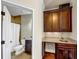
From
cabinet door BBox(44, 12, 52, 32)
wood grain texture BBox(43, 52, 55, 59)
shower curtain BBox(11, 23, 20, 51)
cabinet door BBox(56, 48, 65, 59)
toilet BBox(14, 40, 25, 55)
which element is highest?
cabinet door BBox(44, 12, 52, 32)

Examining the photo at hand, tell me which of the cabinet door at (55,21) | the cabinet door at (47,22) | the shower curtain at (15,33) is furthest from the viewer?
the cabinet door at (47,22)

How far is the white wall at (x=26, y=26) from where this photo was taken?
3.55 meters

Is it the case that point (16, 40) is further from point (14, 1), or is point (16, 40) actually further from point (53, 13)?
point (53, 13)

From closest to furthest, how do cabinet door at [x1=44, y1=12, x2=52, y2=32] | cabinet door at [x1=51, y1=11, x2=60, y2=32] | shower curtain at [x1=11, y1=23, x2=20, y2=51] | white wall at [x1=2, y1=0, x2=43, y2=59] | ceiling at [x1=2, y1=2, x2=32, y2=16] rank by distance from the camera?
ceiling at [x1=2, y1=2, x2=32, y2=16] < shower curtain at [x1=11, y1=23, x2=20, y2=51] < white wall at [x1=2, y1=0, x2=43, y2=59] < cabinet door at [x1=51, y1=11, x2=60, y2=32] < cabinet door at [x1=44, y1=12, x2=52, y2=32]

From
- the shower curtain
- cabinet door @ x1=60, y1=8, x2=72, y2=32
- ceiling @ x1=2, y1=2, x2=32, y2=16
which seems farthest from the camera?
cabinet door @ x1=60, y1=8, x2=72, y2=32

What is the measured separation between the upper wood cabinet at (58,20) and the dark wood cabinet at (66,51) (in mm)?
831

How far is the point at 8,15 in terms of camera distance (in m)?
2.96

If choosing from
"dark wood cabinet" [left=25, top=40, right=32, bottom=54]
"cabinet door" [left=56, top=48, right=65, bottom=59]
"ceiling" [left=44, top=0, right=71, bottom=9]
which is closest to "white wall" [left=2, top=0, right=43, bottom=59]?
"dark wood cabinet" [left=25, top=40, right=32, bottom=54]

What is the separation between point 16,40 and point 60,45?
1.52 metres

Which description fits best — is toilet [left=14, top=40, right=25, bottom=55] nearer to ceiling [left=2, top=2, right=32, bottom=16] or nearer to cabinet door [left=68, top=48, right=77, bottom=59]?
ceiling [left=2, top=2, right=32, bottom=16]

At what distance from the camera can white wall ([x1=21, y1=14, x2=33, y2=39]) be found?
140 inches

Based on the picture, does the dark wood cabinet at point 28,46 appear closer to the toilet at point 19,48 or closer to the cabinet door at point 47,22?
the toilet at point 19,48

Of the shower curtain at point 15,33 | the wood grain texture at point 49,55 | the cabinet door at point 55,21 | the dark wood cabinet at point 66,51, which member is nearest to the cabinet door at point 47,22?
the cabinet door at point 55,21

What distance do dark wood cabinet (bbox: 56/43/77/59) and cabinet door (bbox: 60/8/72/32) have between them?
823 millimetres
